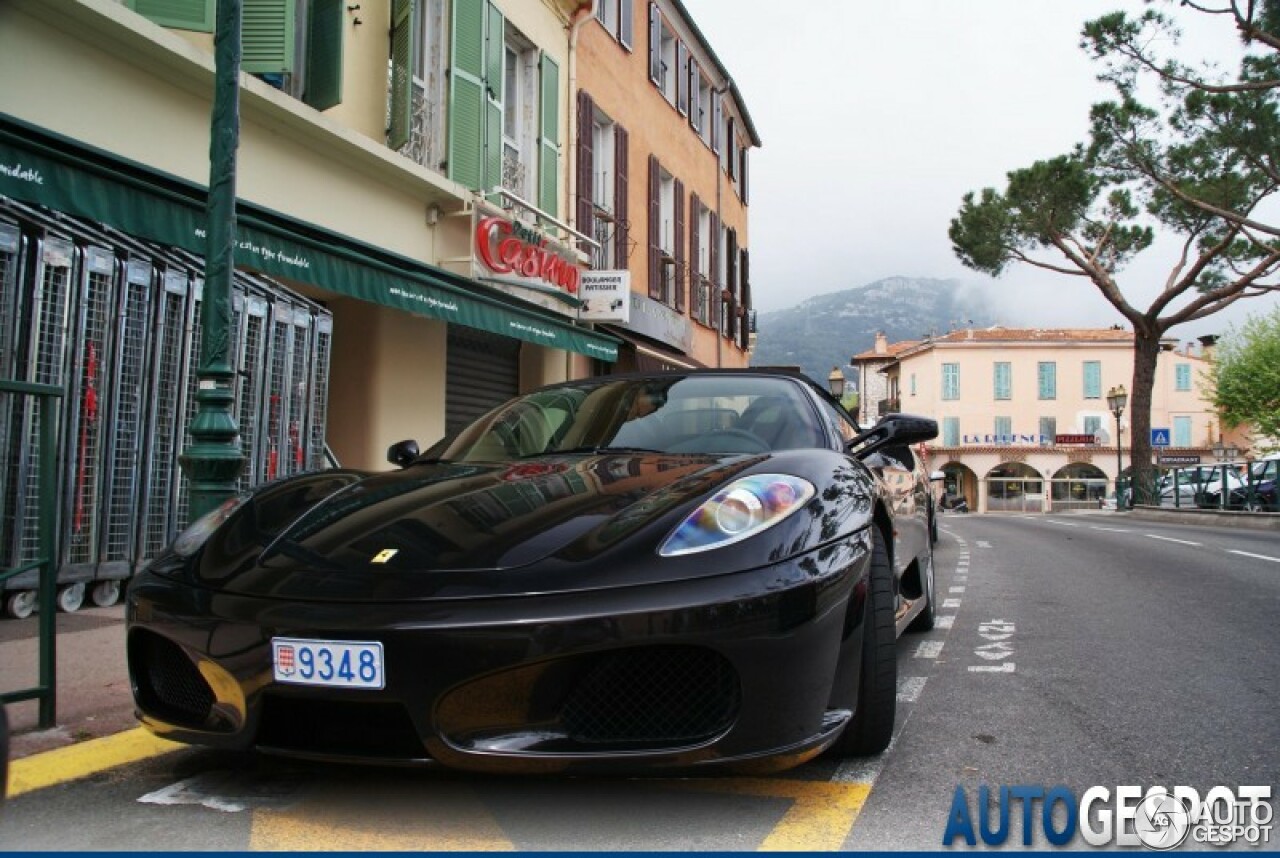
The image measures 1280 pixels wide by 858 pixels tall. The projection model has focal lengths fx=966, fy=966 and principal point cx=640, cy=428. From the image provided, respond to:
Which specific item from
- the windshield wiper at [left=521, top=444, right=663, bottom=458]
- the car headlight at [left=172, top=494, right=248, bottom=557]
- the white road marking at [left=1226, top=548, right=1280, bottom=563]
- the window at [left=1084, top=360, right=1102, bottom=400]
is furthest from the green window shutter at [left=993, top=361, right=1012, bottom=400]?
the car headlight at [left=172, top=494, right=248, bottom=557]

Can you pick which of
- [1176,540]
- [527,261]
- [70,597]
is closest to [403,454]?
[70,597]

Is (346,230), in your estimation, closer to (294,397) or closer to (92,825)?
(294,397)

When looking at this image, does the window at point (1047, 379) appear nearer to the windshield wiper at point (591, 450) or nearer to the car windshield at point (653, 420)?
the car windshield at point (653, 420)

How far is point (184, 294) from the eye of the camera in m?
6.16

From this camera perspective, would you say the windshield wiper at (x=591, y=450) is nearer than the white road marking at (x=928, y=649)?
Yes

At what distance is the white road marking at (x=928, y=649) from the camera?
4.57m

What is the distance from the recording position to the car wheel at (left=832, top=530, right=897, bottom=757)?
2703 mm

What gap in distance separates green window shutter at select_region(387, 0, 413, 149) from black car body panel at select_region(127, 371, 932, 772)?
7146mm

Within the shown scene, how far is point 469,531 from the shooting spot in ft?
7.84

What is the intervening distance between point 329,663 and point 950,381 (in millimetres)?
57864

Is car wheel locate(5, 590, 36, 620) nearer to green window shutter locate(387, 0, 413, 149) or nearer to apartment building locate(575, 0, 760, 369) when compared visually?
green window shutter locate(387, 0, 413, 149)

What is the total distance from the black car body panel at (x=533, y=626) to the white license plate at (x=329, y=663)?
15 mm

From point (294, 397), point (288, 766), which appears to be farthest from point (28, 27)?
point (288, 766)

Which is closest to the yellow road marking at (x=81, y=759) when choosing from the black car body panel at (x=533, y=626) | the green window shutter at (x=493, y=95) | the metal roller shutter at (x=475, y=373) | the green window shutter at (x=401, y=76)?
the black car body panel at (x=533, y=626)
